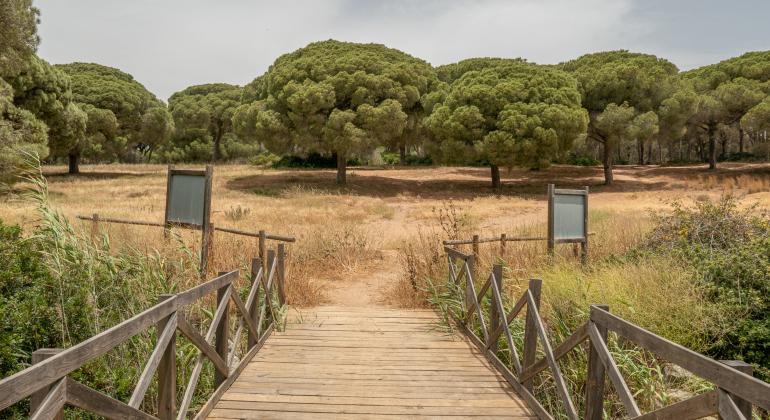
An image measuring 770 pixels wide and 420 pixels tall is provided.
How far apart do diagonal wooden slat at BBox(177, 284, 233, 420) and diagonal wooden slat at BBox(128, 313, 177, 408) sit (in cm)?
52

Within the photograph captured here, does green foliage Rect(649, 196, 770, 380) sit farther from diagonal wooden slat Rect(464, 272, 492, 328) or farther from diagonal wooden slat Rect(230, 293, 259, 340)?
diagonal wooden slat Rect(230, 293, 259, 340)

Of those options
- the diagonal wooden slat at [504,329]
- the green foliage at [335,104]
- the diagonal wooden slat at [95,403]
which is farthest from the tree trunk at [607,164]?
the diagonal wooden slat at [95,403]

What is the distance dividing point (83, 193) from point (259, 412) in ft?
75.7

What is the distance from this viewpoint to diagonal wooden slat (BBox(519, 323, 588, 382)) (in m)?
3.65

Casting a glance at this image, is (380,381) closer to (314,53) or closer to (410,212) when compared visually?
(410,212)

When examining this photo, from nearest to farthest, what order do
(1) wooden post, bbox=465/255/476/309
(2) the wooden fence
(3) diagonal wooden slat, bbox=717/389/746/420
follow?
(3) diagonal wooden slat, bbox=717/389/746/420 → (1) wooden post, bbox=465/255/476/309 → (2) the wooden fence

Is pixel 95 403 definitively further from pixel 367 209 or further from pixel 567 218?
pixel 367 209

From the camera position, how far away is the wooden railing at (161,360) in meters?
2.10

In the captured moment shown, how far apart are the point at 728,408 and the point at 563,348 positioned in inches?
66.0

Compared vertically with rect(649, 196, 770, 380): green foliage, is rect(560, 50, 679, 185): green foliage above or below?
above

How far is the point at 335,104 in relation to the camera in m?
28.2

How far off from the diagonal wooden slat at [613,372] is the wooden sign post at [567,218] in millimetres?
5068

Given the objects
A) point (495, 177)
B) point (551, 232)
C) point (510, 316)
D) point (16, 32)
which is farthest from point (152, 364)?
point (495, 177)

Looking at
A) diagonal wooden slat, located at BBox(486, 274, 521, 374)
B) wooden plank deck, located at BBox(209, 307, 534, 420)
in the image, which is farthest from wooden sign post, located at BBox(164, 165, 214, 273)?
diagonal wooden slat, located at BBox(486, 274, 521, 374)
